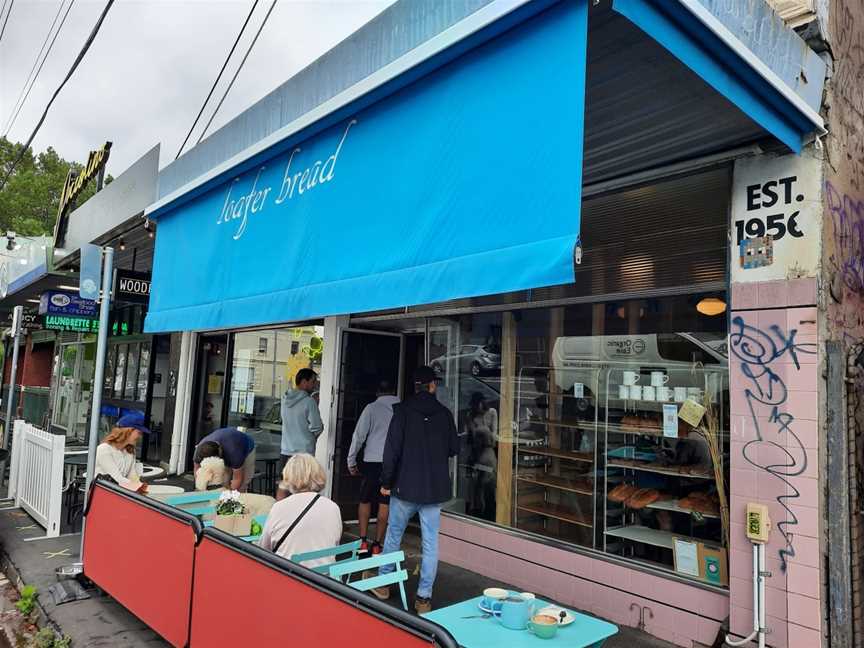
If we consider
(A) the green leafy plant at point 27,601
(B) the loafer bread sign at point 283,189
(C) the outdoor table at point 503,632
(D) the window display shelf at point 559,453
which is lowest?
(A) the green leafy plant at point 27,601

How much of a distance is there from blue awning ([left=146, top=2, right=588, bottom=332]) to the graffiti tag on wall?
2105 millimetres

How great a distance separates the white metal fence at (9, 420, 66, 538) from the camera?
22.3 feet

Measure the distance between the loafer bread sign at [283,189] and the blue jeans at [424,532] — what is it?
250 cm

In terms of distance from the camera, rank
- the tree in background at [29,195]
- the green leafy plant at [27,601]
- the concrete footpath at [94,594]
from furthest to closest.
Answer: the tree in background at [29,195] → the green leafy plant at [27,601] → the concrete footpath at [94,594]

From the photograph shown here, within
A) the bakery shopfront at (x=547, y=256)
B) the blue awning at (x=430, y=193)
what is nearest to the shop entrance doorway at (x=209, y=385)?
the bakery shopfront at (x=547, y=256)

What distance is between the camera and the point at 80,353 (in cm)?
1661

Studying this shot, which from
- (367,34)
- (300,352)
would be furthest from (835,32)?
(300,352)

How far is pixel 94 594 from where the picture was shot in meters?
5.01

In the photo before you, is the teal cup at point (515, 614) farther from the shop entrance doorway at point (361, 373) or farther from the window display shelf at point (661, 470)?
the shop entrance doorway at point (361, 373)

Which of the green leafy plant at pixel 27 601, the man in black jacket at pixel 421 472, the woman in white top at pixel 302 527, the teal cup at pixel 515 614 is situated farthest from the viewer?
the green leafy plant at pixel 27 601

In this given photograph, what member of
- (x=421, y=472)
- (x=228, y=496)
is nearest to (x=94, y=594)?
(x=228, y=496)

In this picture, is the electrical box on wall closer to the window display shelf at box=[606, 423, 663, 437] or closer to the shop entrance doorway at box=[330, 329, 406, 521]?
the window display shelf at box=[606, 423, 663, 437]

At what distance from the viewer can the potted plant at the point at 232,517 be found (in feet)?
14.4

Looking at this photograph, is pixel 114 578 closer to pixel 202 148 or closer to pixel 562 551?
pixel 562 551
